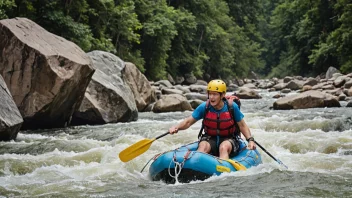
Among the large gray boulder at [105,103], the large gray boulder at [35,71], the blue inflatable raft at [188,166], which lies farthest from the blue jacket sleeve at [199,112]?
the large gray boulder at [105,103]

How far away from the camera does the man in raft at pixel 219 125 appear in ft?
19.6

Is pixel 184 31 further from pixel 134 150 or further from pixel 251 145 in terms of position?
pixel 251 145

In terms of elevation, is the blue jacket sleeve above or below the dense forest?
below

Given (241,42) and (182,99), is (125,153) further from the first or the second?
(241,42)

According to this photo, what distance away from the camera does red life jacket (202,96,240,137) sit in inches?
237

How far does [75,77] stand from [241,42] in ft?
113

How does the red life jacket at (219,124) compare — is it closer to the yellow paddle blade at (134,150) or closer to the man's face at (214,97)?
the man's face at (214,97)

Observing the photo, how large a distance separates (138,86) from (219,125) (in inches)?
329

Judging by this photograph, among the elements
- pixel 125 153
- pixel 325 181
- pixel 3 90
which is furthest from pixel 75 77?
pixel 325 181

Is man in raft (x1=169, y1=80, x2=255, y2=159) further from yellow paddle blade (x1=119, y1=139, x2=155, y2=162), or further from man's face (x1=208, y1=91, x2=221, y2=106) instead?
yellow paddle blade (x1=119, y1=139, x2=155, y2=162)

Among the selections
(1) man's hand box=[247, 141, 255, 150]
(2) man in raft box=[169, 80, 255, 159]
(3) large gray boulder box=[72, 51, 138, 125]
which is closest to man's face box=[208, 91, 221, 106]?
(2) man in raft box=[169, 80, 255, 159]

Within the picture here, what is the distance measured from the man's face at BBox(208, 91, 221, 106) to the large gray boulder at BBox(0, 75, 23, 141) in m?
3.56

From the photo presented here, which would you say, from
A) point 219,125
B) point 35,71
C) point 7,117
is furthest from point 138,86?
point 219,125

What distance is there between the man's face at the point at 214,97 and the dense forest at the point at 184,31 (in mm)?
8531
